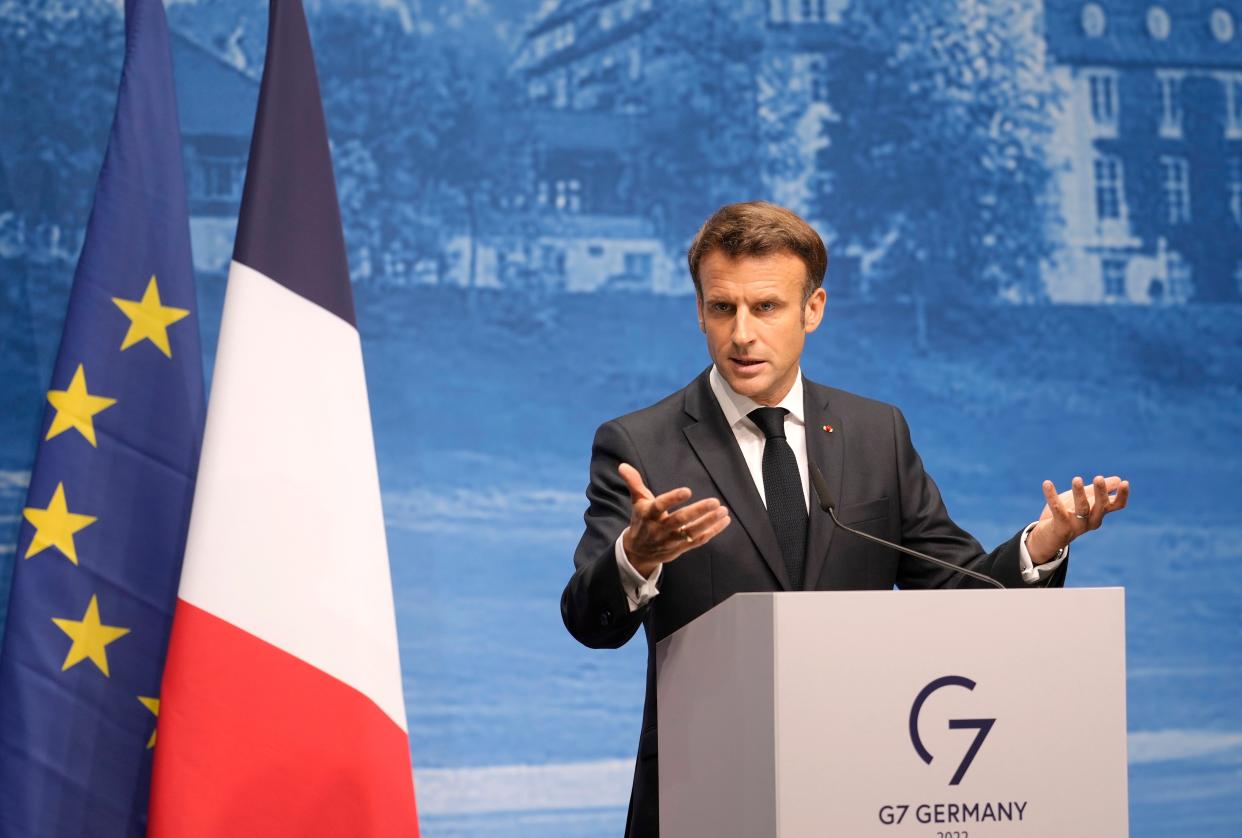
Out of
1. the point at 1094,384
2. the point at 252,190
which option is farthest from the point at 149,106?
the point at 1094,384

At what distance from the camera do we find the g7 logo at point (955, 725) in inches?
61.3

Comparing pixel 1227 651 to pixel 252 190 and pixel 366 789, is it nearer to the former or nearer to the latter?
pixel 366 789

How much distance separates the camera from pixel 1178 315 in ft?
12.8

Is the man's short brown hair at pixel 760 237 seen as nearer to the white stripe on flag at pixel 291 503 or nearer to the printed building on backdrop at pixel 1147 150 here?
the white stripe on flag at pixel 291 503

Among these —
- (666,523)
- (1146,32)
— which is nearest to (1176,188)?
(1146,32)

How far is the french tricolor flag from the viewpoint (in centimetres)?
261

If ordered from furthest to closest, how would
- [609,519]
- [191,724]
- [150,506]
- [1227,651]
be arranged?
[1227,651]
[150,506]
[191,724]
[609,519]

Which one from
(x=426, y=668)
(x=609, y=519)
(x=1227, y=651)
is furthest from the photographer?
(x=1227, y=651)

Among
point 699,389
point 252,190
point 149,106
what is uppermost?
point 149,106

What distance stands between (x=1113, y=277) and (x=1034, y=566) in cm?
217

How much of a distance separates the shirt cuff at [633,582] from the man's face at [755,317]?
448mm

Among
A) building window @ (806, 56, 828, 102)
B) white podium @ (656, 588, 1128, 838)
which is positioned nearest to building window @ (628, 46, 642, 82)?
building window @ (806, 56, 828, 102)

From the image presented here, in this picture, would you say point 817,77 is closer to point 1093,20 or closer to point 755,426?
point 1093,20

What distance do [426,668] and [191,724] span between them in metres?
0.88
